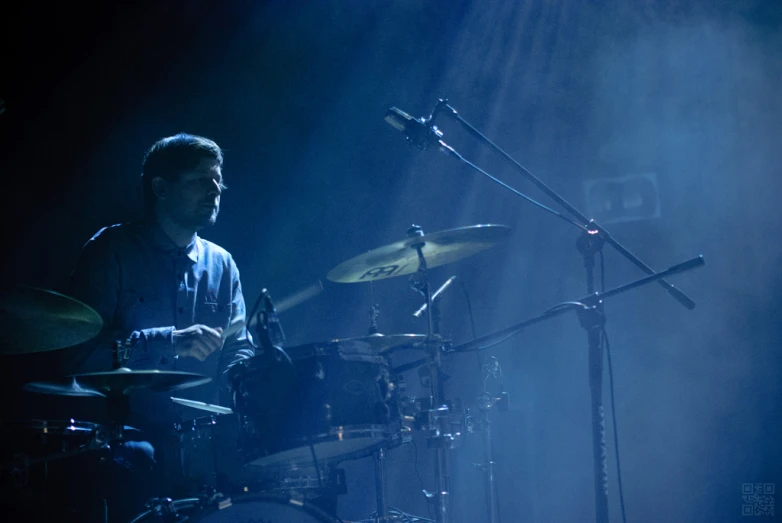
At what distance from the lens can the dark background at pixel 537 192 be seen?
14.6ft

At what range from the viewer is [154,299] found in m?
3.10

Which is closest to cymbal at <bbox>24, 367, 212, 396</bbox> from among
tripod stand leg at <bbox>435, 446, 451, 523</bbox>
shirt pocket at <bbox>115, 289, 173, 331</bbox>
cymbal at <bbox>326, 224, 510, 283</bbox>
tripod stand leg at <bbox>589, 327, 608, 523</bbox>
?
shirt pocket at <bbox>115, 289, 173, 331</bbox>

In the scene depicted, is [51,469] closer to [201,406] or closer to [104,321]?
[201,406]

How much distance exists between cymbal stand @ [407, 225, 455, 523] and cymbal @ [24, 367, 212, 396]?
3.29 ft

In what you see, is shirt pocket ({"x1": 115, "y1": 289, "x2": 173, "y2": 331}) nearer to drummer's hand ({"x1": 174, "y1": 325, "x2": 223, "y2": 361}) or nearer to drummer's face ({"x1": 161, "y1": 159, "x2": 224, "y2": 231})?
drummer's face ({"x1": 161, "y1": 159, "x2": 224, "y2": 231})

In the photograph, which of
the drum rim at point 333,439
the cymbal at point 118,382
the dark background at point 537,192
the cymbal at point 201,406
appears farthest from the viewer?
the dark background at point 537,192

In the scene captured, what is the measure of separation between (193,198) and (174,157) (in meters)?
0.23

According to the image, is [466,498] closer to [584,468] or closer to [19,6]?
[584,468]

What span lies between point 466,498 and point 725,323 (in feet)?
7.28

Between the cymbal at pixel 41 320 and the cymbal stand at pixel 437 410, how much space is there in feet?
4.43

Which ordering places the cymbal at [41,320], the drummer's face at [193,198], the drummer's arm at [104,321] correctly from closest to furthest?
the cymbal at [41,320], the drummer's arm at [104,321], the drummer's face at [193,198]

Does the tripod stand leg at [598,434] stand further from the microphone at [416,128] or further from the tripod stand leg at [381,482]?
the microphone at [416,128]

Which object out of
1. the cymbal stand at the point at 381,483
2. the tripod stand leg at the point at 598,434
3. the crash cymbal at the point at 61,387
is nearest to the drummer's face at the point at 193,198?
the crash cymbal at the point at 61,387

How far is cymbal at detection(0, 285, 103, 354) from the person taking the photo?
2.09 m
